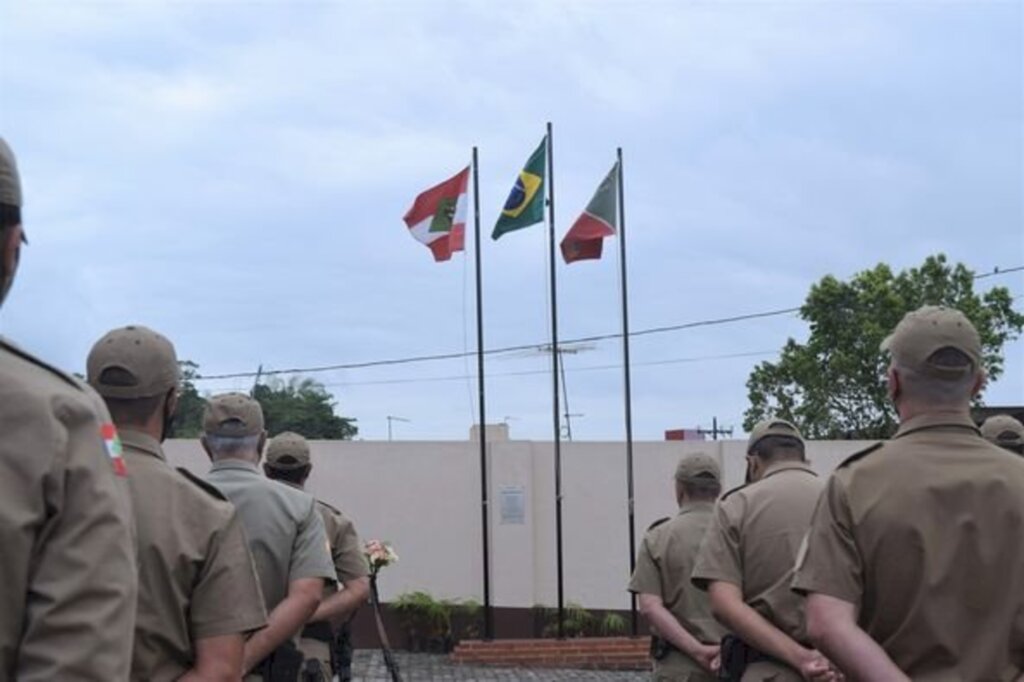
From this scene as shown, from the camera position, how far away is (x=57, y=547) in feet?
6.14

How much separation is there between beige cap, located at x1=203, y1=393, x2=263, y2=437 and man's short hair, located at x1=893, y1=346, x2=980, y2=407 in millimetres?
2335

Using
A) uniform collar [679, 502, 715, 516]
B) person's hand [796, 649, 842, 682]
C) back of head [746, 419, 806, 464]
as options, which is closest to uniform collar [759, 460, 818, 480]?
back of head [746, 419, 806, 464]

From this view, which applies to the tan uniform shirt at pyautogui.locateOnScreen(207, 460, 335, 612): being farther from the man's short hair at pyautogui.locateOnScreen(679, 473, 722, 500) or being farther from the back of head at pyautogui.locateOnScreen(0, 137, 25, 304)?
the back of head at pyautogui.locateOnScreen(0, 137, 25, 304)

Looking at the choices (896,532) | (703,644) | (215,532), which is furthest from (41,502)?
(703,644)

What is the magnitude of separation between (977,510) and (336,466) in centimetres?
1483

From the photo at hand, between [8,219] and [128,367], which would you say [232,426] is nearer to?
[128,367]

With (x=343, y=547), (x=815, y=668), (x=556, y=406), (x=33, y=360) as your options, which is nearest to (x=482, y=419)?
(x=556, y=406)

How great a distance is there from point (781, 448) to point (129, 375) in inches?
101

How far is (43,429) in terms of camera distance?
1.89m

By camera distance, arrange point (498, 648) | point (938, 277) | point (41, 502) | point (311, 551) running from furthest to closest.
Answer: point (938, 277) < point (498, 648) < point (311, 551) < point (41, 502)

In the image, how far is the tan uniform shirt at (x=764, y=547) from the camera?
4715 millimetres

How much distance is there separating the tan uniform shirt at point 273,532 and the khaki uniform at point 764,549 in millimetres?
1349

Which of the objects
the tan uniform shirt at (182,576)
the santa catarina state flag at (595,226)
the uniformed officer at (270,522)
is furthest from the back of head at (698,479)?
the santa catarina state flag at (595,226)

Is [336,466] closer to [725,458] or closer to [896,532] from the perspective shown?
[725,458]
